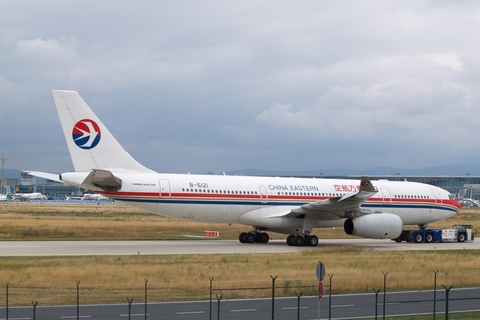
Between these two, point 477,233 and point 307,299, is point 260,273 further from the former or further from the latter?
point 477,233

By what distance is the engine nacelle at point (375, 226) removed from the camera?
125ft

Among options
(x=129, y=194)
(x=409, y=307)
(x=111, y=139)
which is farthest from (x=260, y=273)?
(x=111, y=139)

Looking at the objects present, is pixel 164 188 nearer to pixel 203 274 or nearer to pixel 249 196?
pixel 249 196

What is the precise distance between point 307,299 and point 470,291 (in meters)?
6.20

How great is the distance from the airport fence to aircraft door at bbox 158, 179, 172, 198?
13487 millimetres

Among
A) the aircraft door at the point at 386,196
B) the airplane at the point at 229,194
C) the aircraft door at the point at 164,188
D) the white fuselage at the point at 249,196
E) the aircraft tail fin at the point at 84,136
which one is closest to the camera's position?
the aircraft tail fin at the point at 84,136

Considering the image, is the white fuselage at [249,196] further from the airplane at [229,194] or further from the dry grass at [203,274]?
the dry grass at [203,274]

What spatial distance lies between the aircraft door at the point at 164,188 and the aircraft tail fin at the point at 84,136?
2.44m

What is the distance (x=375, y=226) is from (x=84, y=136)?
16630 millimetres

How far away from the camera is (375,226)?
38000mm

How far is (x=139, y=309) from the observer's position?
18.2m

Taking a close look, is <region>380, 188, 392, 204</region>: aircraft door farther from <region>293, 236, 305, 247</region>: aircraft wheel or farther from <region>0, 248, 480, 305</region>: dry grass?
<region>0, 248, 480, 305</region>: dry grass

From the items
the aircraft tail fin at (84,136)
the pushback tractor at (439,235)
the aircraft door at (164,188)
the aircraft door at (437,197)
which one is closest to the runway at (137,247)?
the aircraft door at (164,188)

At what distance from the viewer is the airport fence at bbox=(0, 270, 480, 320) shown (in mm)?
17203
